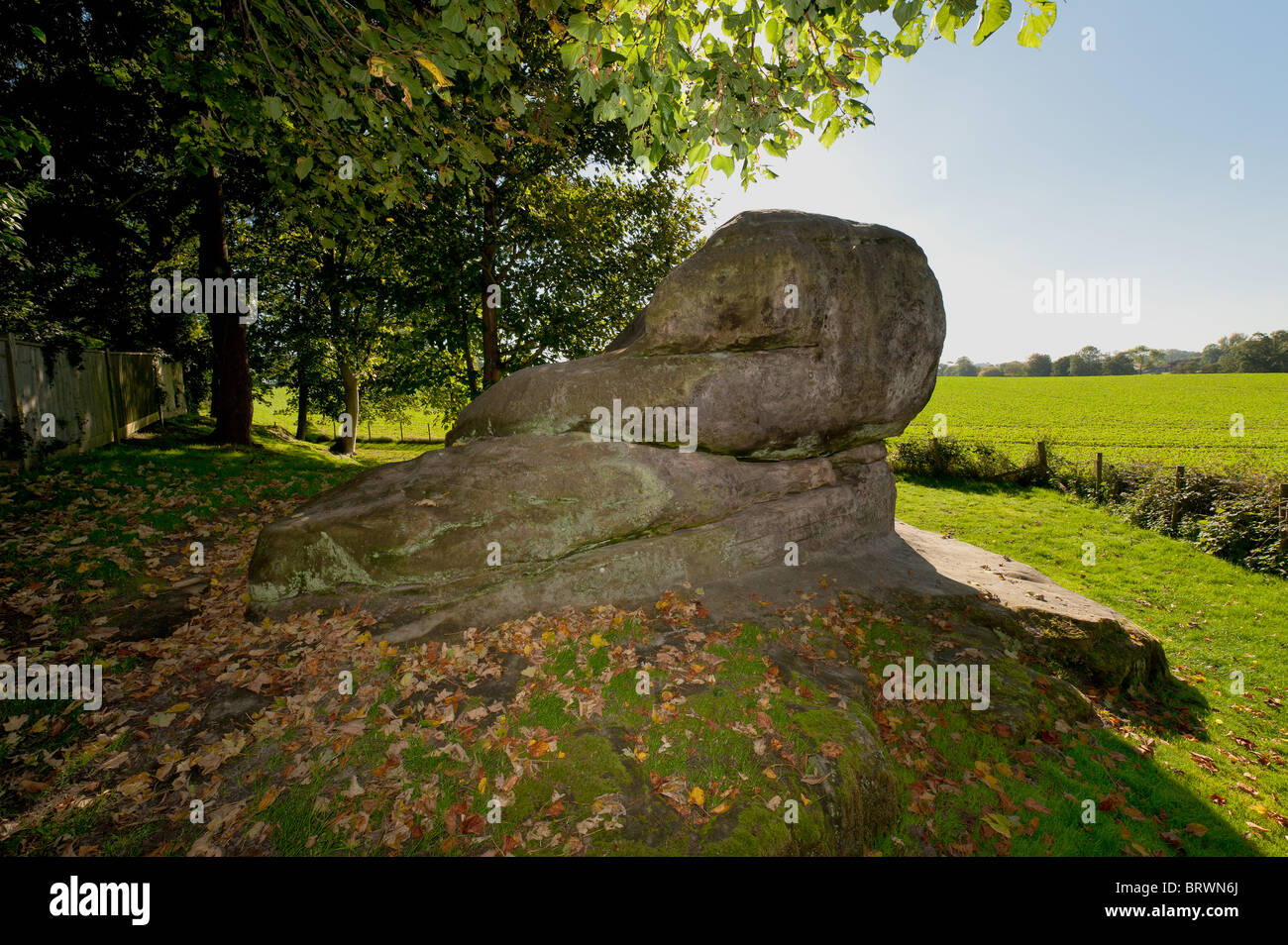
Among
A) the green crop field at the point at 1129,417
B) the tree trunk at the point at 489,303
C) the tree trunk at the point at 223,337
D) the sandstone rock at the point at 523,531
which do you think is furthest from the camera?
the green crop field at the point at 1129,417

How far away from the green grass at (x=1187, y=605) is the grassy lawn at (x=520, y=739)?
0.08 meters

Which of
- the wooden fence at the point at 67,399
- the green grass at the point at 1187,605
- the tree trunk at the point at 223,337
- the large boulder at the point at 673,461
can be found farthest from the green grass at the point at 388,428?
the green grass at the point at 1187,605

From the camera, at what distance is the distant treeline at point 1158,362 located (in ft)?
239

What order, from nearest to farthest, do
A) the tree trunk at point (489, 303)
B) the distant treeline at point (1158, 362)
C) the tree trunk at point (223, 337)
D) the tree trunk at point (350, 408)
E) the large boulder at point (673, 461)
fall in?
the large boulder at point (673, 461) → the tree trunk at point (223, 337) → the tree trunk at point (489, 303) → the tree trunk at point (350, 408) → the distant treeline at point (1158, 362)

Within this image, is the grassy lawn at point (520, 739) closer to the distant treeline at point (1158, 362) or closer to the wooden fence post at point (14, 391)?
the wooden fence post at point (14, 391)

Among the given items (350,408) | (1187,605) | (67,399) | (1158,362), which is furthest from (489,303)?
(1158,362)

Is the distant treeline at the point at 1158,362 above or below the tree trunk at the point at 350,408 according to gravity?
above

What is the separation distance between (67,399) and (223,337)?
12.8 feet

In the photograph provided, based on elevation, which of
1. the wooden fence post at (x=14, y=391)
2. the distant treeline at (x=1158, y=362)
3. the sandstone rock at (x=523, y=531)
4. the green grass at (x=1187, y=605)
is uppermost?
the distant treeline at (x=1158, y=362)

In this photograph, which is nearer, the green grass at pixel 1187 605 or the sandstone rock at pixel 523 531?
the green grass at pixel 1187 605

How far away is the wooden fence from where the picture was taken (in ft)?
36.3

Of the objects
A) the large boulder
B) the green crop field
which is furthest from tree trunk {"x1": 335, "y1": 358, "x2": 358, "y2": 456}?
the green crop field

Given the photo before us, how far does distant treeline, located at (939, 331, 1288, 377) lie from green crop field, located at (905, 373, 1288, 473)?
12.1m
